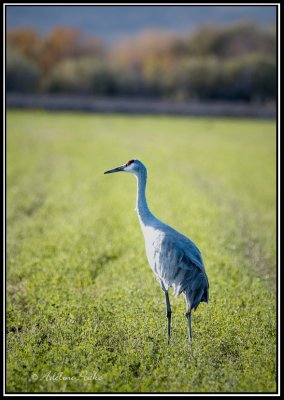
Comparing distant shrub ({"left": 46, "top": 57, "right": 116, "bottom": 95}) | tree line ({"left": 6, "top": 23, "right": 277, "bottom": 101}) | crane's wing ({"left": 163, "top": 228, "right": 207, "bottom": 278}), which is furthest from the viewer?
distant shrub ({"left": 46, "top": 57, "right": 116, "bottom": 95})

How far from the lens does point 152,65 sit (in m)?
49.9

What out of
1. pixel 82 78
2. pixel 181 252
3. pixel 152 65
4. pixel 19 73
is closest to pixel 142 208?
pixel 181 252

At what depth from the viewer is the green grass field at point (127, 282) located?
17.9 feet

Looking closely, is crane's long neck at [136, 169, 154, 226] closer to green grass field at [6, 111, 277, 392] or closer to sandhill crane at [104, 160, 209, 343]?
sandhill crane at [104, 160, 209, 343]

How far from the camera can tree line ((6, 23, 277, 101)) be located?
44469 mm

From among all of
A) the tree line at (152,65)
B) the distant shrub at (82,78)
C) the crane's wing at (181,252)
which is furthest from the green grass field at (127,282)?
the distant shrub at (82,78)

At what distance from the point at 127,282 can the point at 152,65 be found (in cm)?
4465

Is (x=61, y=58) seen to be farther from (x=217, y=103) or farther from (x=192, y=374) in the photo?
(x=192, y=374)

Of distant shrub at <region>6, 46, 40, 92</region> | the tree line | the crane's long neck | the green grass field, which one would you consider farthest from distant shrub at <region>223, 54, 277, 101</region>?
the crane's long neck

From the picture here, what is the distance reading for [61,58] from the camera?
165ft

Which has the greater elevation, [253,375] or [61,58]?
[61,58]

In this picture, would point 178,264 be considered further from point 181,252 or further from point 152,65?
point 152,65

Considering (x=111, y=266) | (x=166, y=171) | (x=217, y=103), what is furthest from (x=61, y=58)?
(x=111, y=266)

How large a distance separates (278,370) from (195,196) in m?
9.64
